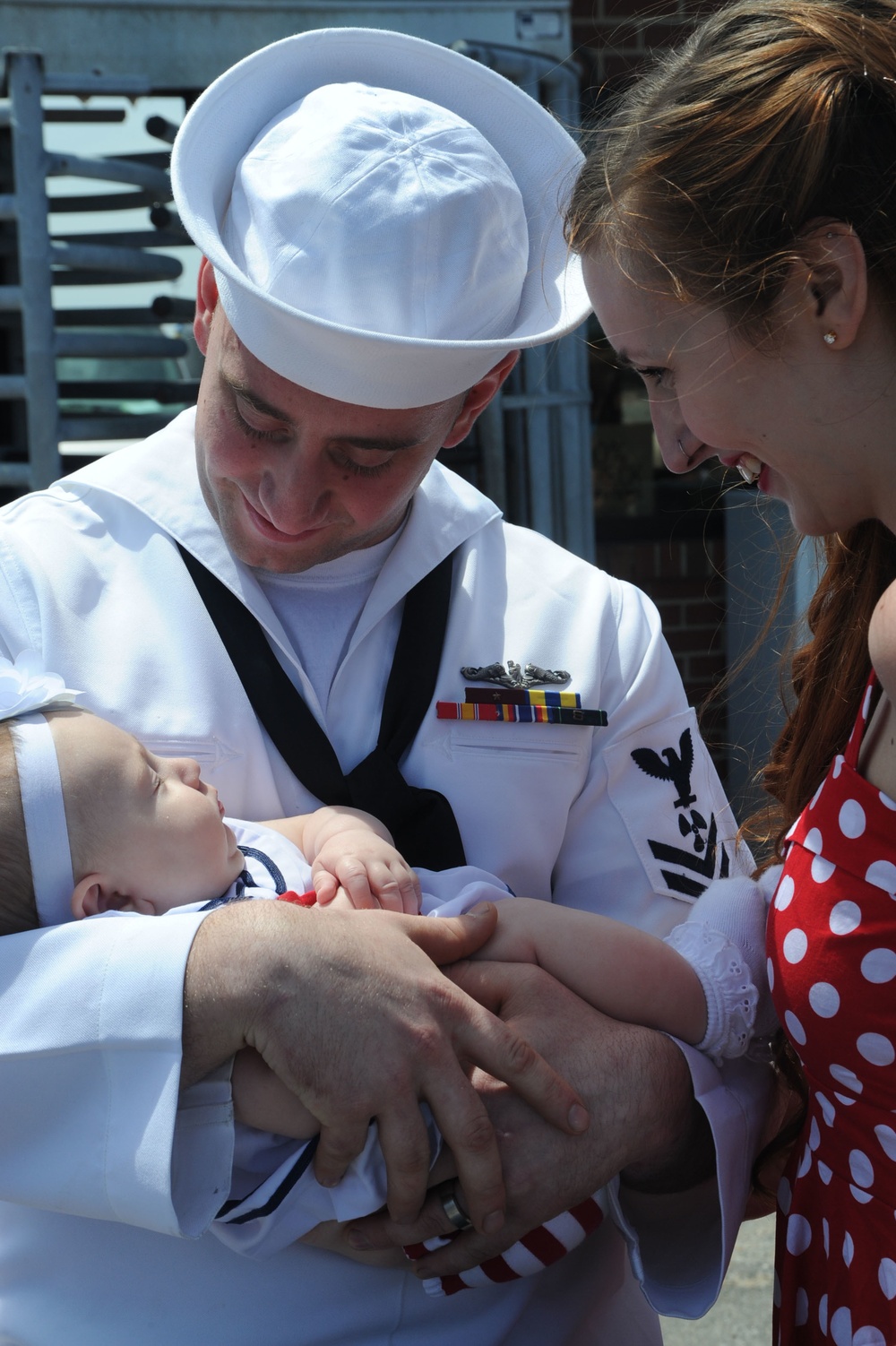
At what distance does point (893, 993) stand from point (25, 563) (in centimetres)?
137

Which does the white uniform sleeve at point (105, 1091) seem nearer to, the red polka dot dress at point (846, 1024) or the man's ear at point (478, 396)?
the red polka dot dress at point (846, 1024)

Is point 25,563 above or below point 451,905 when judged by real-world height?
above

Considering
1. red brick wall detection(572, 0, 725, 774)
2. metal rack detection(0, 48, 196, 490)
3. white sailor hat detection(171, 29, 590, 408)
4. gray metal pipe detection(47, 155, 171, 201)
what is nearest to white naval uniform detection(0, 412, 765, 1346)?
white sailor hat detection(171, 29, 590, 408)

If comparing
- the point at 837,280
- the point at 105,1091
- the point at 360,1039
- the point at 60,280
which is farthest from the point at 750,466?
the point at 60,280

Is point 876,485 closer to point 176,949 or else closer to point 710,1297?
point 176,949

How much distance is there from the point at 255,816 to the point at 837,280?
1.15 m

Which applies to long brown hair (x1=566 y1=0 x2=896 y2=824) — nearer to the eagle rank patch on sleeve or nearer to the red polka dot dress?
the red polka dot dress

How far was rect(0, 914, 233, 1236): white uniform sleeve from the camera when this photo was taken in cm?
160

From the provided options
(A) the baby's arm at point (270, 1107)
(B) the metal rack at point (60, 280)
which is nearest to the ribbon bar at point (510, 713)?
(A) the baby's arm at point (270, 1107)

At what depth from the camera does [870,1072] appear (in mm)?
1544

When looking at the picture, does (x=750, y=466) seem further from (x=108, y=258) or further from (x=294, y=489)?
(x=108, y=258)

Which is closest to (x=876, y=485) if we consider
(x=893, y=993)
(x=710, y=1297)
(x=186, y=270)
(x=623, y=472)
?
(x=893, y=993)

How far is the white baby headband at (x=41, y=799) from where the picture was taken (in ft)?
5.63

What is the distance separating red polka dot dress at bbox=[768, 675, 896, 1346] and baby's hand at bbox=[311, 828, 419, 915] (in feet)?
1.61
